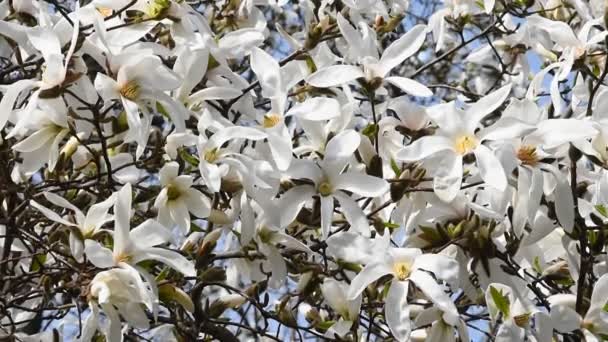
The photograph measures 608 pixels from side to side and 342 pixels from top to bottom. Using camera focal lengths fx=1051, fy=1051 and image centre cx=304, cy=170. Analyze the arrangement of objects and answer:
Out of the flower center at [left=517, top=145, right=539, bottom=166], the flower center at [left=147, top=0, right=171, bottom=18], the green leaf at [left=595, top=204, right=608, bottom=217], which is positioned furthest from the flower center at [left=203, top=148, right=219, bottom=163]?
the green leaf at [left=595, top=204, right=608, bottom=217]

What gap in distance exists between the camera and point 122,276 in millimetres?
1052

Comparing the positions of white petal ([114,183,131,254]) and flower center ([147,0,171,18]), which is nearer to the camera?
white petal ([114,183,131,254])

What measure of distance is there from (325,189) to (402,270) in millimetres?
124

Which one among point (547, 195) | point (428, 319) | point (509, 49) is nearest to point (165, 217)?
point (428, 319)

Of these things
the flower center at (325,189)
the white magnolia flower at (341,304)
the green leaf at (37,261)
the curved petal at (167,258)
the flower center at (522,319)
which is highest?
the flower center at (325,189)

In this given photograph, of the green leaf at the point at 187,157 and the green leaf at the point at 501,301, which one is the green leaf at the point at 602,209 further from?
the green leaf at the point at 187,157

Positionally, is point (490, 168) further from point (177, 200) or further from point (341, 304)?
point (177, 200)

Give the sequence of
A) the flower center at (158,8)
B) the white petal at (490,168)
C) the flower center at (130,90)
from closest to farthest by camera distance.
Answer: the white petal at (490,168) < the flower center at (130,90) < the flower center at (158,8)

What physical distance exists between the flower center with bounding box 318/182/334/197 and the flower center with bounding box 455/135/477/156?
0.48ft

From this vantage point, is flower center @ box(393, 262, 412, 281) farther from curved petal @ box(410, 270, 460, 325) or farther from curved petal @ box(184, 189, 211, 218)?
curved petal @ box(184, 189, 211, 218)

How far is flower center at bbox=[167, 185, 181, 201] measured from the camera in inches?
46.7

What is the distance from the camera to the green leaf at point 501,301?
1140 millimetres

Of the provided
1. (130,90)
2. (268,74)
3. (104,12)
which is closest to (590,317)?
(268,74)

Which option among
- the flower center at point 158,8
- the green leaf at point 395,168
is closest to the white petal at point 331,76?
the green leaf at point 395,168
